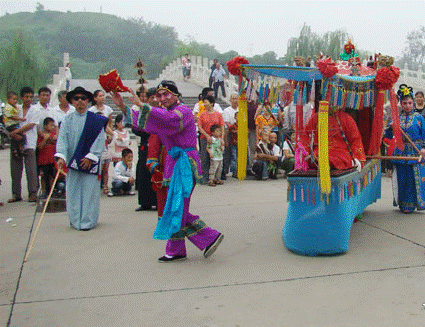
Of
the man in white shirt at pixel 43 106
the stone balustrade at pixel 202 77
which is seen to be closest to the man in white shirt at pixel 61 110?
the man in white shirt at pixel 43 106

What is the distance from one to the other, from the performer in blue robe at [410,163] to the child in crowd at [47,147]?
4951 millimetres

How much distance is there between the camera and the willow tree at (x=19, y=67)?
34219 millimetres

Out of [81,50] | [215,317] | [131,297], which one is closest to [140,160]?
[131,297]

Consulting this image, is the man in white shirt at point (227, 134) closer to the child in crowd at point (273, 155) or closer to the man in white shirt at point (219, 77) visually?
the child in crowd at point (273, 155)

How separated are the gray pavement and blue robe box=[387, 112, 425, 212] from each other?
0.69 ft

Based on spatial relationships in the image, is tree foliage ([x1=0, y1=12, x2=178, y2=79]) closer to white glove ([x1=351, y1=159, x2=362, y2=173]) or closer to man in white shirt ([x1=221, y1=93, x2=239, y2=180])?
man in white shirt ([x1=221, y1=93, x2=239, y2=180])

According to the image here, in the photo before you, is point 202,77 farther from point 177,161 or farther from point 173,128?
point 173,128

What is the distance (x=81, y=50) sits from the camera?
333 ft

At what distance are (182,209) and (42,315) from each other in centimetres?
152

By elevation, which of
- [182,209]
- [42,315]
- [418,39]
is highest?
[418,39]

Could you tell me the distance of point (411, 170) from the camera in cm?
686

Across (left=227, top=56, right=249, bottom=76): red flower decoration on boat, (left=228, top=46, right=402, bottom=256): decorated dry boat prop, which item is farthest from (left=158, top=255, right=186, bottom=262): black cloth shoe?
(left=227, top=56, right=249, bottom=76): red flower decoration on boat

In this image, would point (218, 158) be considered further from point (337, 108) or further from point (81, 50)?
point (81, 50)

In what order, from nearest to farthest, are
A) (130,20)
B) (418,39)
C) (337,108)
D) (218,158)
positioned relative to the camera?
1. (337,108)
2. (218,158)
3. (418,39)
4. (130,20)
